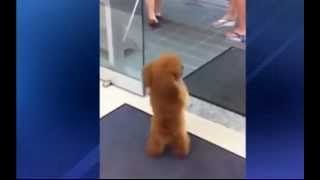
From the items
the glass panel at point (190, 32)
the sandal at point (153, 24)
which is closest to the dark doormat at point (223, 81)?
the glass panel at point (190, 32)

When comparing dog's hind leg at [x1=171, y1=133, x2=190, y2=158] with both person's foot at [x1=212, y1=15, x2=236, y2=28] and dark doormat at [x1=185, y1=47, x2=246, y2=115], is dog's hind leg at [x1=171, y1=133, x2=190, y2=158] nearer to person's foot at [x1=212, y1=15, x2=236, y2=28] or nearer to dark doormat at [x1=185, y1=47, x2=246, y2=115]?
dark doormat at [x1=185, y1=47, x2=246, y2=115]

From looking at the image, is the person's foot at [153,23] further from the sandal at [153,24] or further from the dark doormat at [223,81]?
the dark doormat at [223,81]

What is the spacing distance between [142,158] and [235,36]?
288 mm

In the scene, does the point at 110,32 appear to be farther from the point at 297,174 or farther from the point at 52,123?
the point at 297,174

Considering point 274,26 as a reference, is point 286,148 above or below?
below

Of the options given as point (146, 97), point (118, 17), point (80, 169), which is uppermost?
point (118, 17)

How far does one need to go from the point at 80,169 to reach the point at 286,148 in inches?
14.6

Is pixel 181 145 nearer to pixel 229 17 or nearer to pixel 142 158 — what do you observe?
pixel 142 158

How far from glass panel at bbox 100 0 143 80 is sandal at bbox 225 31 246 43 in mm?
169

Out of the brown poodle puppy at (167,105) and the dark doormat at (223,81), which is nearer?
the brown poodle puppy at (167,105)

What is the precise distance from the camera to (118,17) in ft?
3.16

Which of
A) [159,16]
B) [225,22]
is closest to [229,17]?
[225,22]

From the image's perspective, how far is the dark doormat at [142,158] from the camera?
0.84m

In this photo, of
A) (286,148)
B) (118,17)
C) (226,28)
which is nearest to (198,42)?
(226,28)
